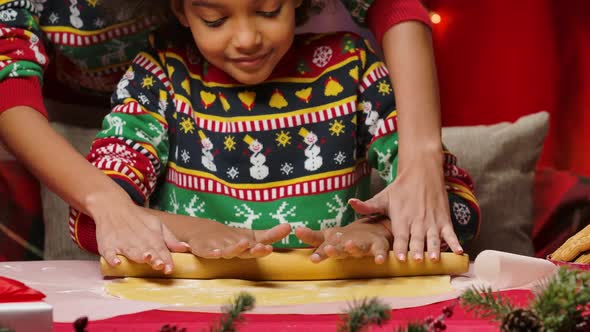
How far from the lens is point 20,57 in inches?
49.7

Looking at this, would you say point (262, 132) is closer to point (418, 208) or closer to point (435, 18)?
point (418, 208)

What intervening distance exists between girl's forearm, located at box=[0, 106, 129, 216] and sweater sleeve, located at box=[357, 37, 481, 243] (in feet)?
1.24

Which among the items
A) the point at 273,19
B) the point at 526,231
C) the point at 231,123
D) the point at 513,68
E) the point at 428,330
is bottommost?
the point at 428,330

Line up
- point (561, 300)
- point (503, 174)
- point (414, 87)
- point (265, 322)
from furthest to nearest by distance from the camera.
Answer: point (503, 174) → point (414, 87) → point (265, 322) → point (561, 300)

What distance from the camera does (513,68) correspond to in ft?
5.96

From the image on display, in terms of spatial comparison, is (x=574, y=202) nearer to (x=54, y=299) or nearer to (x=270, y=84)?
(x=270, y=84)

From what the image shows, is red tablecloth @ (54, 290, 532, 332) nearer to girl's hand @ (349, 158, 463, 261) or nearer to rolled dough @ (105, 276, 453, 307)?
rolled dough @ (105, 276, 453, 307)

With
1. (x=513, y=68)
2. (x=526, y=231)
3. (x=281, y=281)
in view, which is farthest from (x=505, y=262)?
(x=513, y=68)

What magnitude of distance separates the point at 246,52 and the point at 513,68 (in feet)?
2.68

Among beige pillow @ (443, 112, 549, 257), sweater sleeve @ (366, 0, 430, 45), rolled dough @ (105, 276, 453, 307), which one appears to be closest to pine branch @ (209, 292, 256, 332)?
rolled dough @ (105, 276, 453, 307)

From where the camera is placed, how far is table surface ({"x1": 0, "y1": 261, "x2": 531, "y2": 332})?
0.76m

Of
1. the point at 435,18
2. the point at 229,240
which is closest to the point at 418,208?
the point at 229,240

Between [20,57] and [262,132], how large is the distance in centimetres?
36

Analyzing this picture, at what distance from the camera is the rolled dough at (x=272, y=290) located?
0.93 m
